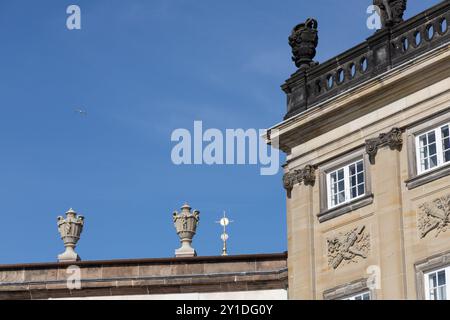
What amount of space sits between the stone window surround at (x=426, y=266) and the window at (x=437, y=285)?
0.32 ft

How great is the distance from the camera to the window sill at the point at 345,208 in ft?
141

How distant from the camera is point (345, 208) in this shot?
43562 millimetres

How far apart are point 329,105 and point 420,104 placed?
2.92 meters

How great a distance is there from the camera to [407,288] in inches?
1635

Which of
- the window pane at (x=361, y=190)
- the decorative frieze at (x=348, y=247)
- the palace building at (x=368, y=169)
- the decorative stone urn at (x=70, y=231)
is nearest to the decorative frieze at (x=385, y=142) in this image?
the palace building at (x=368, y=169)

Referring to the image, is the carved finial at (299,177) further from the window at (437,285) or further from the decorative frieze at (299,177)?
the window at (437,285)

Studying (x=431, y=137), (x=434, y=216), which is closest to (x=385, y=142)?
(x=431, y=137)

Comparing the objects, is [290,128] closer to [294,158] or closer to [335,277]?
[294,158]

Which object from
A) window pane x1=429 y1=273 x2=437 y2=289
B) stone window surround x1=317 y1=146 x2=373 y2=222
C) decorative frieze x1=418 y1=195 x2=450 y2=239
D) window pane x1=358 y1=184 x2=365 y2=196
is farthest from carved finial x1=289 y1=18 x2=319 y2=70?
window pane x1=429 y1=273 x2=437 y2=289

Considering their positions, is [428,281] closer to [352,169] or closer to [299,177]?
[352,169]
